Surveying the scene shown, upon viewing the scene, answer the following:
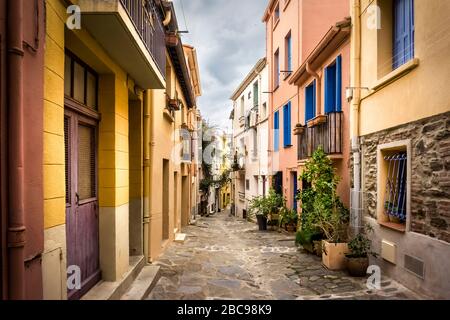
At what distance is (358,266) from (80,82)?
217 inches

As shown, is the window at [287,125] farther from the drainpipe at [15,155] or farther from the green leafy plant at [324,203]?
the drainpipe at [15,155]

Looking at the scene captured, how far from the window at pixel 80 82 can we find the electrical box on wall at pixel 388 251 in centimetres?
532

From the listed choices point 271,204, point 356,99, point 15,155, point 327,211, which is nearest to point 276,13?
point 271,204

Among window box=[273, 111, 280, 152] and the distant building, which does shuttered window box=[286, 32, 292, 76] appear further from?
the distant building

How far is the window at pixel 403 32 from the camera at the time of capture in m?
5.84

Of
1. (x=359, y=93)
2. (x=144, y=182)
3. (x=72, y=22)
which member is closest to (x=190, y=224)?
(x=144, y=182)

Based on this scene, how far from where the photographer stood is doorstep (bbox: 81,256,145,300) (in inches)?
169

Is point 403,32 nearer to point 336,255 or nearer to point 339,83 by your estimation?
point 339,83

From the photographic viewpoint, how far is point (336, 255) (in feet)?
22.1

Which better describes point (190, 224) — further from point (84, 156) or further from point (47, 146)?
point (47, 146)

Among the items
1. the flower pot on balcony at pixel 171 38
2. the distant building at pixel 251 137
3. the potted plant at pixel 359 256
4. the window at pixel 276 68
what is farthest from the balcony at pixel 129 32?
the distant building at pixel 251 137

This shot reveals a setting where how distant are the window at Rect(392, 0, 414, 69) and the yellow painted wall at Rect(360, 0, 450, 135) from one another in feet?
0.76

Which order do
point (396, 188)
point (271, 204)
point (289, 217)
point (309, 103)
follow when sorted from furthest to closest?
point (271, 204)
point (289, 217)
point (309, 103)
point (396, 188)

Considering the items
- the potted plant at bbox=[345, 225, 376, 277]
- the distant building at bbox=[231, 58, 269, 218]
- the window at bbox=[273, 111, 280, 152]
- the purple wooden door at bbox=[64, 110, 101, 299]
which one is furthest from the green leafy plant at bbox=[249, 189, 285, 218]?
the purple wooden door at bbox=[64, 110, 101, 299]
